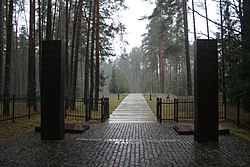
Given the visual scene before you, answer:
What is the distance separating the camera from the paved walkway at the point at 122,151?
5.57 metres

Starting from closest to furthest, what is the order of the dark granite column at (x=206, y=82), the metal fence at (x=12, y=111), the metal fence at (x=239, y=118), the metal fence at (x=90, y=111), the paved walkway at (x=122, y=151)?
the paved walkway at (x=122, y=151), the dark granite column at (x=206, y=82), the metal fence at (x=239, y=118), the metal fence at (x=12, y=111), the metal fence at (x=90, y=111)

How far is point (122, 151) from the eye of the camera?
6.60 m

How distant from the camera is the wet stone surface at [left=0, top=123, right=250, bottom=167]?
18.4ft

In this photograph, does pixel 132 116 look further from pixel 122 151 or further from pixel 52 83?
pixel 122 151

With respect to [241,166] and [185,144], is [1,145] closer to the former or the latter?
[185,144]

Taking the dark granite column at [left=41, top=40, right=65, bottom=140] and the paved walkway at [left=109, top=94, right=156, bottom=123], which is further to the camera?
the paved walkway at [left=109, top=94, right=156, bottom=123]

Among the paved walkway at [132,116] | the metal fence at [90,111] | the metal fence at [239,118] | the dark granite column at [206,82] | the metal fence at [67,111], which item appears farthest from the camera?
the paved walkway at [132,116]

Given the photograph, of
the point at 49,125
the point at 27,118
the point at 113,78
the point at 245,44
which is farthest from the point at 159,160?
the point at 113,78

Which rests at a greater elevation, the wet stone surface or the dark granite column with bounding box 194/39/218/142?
the dark granite column with bounding box 194/39/218/142

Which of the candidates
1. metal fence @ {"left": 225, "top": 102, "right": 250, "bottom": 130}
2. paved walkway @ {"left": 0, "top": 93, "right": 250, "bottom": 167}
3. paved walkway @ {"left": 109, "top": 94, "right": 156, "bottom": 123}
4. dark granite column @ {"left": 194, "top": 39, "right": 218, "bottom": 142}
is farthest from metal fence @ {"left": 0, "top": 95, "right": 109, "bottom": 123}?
metal fence @ {"left": 225, "top": 102, "right": 250, "bottom": 130}

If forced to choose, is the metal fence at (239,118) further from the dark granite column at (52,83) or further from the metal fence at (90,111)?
the dark granite column at (52,83)

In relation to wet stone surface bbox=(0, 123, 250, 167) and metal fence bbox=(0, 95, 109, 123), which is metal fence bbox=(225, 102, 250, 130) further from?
metal fence bbox=(0, 95, 109, 123)

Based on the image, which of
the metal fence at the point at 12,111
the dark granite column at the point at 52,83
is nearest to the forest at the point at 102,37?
the metal fence at the point at 12,111

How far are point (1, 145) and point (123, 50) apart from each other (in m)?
13.0
